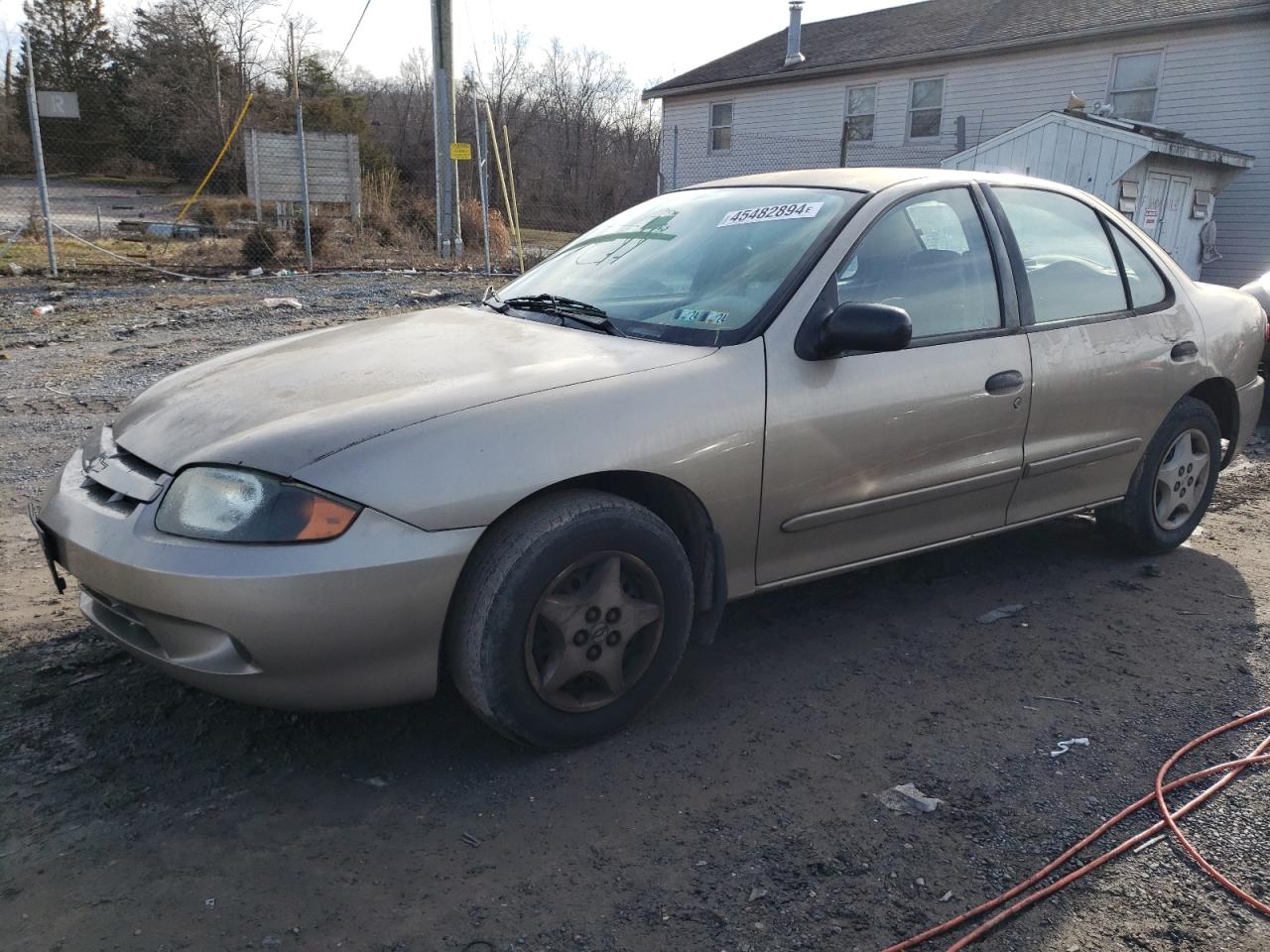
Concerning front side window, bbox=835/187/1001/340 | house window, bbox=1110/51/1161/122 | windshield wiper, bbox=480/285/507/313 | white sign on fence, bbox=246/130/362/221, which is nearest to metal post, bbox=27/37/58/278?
white sign on fence, bbox=246/130/362/221

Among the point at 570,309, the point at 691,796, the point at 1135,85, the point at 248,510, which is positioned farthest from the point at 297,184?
the point at 691,796

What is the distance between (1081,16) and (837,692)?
60.9 ft

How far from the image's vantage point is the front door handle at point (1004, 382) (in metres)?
3.47

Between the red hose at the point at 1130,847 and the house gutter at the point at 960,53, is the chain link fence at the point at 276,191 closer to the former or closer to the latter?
the house gutter at the point at 960,53

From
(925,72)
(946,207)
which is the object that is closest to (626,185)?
(925,72)

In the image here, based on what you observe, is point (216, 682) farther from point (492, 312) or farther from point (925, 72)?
point (925, 72)

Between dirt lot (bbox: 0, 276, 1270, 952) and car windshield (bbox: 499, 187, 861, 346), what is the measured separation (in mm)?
1191

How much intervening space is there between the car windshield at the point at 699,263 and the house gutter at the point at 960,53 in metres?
15.8

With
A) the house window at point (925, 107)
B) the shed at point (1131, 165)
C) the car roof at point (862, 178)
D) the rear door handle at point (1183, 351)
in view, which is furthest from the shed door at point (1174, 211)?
the car roof at point (862, 178)

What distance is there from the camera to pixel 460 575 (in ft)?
8.25

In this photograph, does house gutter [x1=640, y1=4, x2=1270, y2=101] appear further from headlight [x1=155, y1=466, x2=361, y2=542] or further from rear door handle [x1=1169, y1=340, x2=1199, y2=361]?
headlight [x1=155, y1=466, x2=361, y2=542]

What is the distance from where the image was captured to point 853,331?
2.99 metres

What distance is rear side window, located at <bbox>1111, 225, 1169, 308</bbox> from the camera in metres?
4.13

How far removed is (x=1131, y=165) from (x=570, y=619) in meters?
12.4
